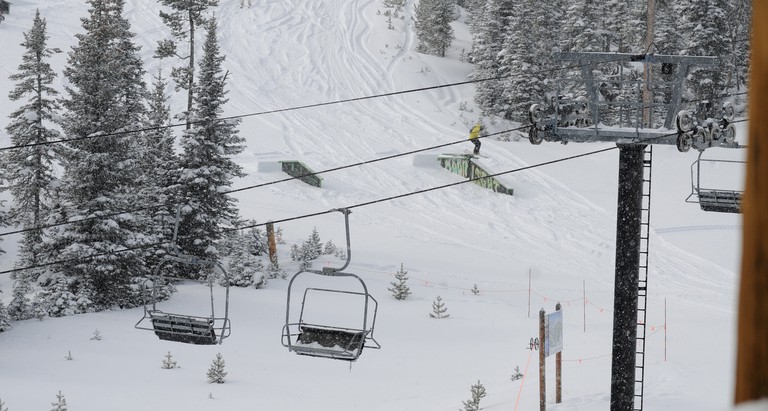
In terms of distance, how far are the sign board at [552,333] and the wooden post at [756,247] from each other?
15071 millimetres

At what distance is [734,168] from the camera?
3950 centimetres

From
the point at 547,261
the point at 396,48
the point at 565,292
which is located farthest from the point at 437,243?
the point at 396,48

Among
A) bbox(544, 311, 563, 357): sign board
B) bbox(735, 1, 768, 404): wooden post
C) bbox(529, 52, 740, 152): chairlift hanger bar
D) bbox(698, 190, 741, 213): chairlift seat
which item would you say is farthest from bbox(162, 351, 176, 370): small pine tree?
bbox(735, 1, 768, 404): wooden post

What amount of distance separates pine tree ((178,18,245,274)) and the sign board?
1430 cm

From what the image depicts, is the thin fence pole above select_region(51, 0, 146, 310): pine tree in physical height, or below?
below

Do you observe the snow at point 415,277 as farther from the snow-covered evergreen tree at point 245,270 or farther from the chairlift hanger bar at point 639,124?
the chairlift hanger bar at point 639,124

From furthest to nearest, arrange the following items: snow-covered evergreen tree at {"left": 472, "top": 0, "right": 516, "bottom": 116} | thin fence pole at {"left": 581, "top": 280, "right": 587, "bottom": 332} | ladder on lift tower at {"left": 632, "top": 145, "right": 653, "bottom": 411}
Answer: snow-covered evergreen tree at {"left": 472, "top": 0, "right": 516, "bottom": 116} → thin fence pole at {"left": 581, "top": 280, "right": 587, "bottom": 332} → ladder on lift tower at {"left": 632, "top": 145, "right": 653, "bottom": 411}

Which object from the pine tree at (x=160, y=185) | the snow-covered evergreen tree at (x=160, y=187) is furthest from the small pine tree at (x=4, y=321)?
the pine tree at (x=160, y=185)

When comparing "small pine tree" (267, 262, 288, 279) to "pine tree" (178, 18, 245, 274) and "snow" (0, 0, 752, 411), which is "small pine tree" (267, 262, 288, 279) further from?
"pine tree" (178, 18, 245, 274)

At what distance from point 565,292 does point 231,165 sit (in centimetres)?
1091

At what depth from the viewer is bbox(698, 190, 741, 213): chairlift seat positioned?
49.4ft

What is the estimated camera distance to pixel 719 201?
1510 cm

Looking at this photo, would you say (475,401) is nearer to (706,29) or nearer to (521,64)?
(521,64)

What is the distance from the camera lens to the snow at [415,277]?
18688mm
